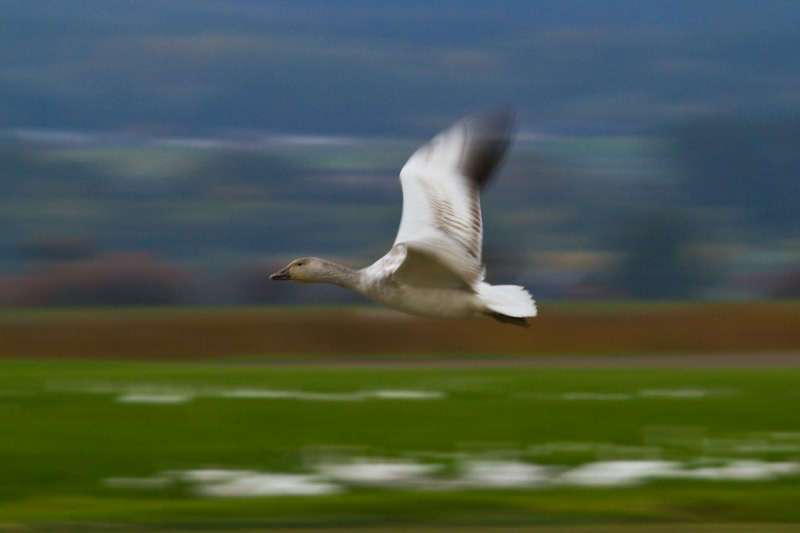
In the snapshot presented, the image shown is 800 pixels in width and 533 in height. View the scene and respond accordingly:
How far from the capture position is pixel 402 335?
33969mm

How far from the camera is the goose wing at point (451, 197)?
347 inches

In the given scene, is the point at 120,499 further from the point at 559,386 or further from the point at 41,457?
the point at 559,386

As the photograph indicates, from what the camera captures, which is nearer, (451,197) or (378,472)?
(451,197)

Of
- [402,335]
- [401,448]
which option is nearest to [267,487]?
[401,448]

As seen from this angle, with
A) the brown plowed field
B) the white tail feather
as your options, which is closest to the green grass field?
the white tail feather

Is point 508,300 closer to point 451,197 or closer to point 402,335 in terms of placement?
point 451,197

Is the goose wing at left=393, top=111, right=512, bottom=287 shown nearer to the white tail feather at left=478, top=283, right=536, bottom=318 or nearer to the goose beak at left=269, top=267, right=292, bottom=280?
the white tail feather at left=478, top=283, right=536, bottom=318

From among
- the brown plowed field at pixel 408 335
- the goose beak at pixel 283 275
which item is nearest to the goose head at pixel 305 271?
the goose beak at pixel 283 275

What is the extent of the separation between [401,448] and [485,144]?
11.3 feet

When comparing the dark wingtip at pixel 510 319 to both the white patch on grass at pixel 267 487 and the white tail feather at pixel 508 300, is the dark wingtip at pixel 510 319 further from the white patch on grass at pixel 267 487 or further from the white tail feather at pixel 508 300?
the white patch on grass at pixel 267 487

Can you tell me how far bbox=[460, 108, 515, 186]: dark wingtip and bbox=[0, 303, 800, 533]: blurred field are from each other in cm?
233

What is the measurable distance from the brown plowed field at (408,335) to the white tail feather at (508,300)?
21758 millimetres

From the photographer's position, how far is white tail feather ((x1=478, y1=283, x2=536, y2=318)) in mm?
9086

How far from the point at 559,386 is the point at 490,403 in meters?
3.33
